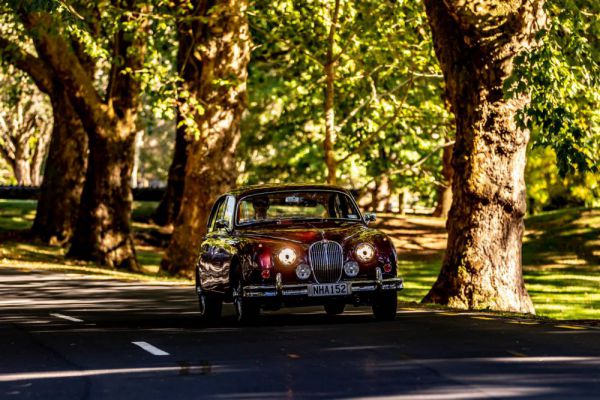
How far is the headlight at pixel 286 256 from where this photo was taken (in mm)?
15789

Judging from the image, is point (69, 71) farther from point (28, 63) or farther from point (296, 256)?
point (296, 256)

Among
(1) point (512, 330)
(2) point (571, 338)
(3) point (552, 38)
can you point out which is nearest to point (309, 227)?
(1) point (512, 330)

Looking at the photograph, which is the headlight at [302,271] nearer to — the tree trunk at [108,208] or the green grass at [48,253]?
the green grass at [48,253]

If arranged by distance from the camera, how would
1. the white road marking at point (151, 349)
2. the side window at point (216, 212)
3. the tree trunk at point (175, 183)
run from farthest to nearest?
the tree trunk at point (175, 183), the side window at point (216, 212), the white road marking at point (151, 349)

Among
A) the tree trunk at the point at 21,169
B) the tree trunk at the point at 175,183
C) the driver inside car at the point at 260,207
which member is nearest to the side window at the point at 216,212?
the driver inside car at the point at 260,207

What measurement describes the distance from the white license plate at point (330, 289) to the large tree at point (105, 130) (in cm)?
1897

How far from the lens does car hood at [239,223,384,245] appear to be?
16.0 m

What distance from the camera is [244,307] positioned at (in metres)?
16.2

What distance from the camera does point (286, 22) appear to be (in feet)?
113

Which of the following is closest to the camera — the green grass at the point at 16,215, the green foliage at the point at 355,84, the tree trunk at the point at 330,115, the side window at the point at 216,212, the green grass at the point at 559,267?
the side window at the point at 216,212

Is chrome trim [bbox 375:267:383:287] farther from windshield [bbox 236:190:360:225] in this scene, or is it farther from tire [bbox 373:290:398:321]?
windshield [bbox 236:190:360:225]

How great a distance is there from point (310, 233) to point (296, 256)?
17.3 inches

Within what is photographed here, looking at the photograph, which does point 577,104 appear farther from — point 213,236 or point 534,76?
point 213,236

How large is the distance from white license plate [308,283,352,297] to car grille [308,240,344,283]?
117mm
